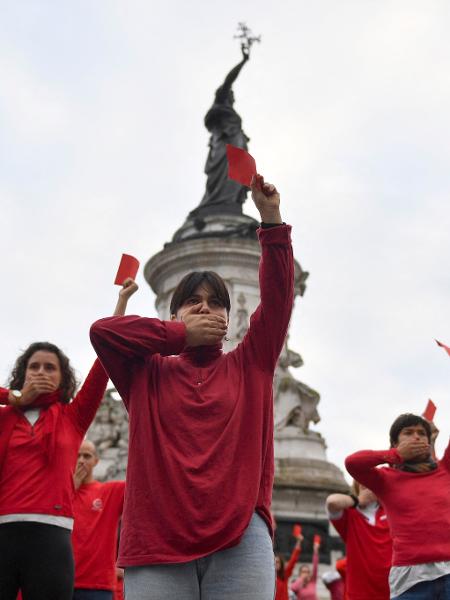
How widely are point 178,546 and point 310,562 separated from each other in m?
9.75

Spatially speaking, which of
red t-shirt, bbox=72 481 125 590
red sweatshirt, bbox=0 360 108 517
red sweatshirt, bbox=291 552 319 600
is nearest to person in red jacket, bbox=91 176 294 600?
red sweatshirt, bbox=0 360 108 517

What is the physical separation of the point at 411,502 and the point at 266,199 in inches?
82.5

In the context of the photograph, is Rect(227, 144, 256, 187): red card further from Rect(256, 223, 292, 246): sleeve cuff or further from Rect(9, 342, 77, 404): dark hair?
Rect(9, 342, 77, 404): dark hair

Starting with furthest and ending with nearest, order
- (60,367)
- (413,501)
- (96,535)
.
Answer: (96,535) < (413,501) < (60,367)

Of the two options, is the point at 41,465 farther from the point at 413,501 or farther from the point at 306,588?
the point at 306,588

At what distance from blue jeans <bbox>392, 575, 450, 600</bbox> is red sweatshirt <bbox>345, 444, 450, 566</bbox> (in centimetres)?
9

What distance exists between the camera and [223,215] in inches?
603

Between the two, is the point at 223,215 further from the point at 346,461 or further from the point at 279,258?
the point at 279,258

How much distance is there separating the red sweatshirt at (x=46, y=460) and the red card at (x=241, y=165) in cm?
128

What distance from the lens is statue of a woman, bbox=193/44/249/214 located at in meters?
16.2

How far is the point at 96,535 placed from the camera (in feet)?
14.8

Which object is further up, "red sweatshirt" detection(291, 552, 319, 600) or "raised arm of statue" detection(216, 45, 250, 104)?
"raised arm of statue" detection(216, 45, 250, 104)

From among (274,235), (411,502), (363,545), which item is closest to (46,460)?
(274,235)

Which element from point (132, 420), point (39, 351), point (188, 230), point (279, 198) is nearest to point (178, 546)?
point (132, 420)
